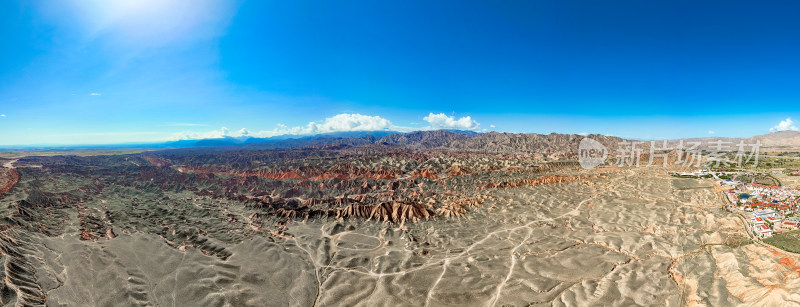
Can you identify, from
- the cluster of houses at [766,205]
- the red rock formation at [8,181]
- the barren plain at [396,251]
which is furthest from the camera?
the red rock formation at [8,181]

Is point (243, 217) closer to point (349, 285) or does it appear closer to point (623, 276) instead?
point (349, 285)

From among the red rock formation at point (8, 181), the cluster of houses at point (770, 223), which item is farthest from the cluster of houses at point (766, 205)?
the red rock formation at point (8, 181)

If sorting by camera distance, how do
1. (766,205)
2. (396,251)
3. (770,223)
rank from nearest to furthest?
(770,223), (396,251), (766,205)

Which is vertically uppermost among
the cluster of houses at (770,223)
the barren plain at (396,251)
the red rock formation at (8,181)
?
the cluster of houses at (770,223)

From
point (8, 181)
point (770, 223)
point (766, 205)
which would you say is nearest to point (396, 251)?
point (770, 223)

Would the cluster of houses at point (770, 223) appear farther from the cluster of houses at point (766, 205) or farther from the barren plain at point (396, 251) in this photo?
the barren plain at point (396, 251)

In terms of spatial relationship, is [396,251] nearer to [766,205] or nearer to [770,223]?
[770,223]

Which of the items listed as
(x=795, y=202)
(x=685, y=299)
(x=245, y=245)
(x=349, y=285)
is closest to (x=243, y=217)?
(x=245, y=245)

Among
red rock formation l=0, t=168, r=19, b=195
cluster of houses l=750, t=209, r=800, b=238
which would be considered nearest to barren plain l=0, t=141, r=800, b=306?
cluster of houses l=750, t=209, r=800, b=238
